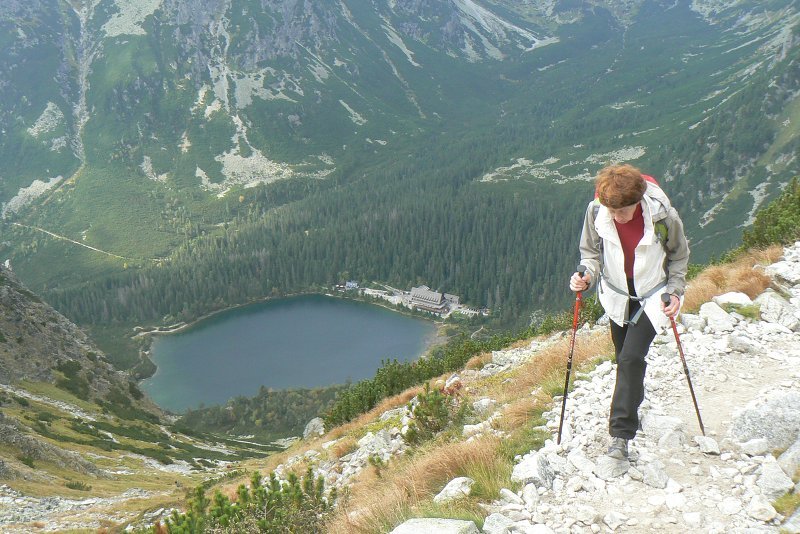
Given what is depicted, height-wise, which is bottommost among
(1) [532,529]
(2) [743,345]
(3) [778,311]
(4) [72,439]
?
(4) [72,439]

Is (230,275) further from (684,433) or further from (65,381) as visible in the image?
(684,433)

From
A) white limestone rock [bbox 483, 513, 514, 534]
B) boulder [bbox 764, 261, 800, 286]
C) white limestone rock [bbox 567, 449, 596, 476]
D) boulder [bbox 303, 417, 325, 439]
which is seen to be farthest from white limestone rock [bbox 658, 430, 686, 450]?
boulder [bbox 303, 417, 325, 439]

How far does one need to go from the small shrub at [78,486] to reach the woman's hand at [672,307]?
88.6 feet

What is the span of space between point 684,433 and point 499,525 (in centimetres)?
327

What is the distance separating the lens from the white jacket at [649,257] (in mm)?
6660

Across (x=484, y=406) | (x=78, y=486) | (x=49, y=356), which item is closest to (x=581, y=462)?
(x=484, y=406)

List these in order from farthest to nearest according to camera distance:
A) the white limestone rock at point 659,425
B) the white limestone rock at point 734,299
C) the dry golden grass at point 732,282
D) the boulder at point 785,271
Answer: the boulder at point 785,271, the dry golden grass at point 732,282, the white limestone rock at point 734,299, the white limestone rock at point 659,425

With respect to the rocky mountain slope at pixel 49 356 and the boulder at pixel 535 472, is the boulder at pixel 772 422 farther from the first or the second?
the rocky mountain slope at pixel 49 356

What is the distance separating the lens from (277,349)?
395 feet

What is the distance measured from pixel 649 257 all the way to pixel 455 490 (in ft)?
13.2

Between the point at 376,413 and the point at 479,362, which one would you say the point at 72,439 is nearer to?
the point at 376,413

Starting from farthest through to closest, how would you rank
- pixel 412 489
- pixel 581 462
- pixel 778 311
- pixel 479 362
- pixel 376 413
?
1. pixel 479 362
2. pixel 376 413
3. pixel 778 311
4. pixel 412 489
5. pixel 581 462

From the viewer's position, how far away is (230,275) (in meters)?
156

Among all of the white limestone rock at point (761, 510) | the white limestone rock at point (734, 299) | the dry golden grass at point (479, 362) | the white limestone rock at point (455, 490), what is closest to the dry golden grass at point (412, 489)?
the white limestone rock at point (455, 490)
